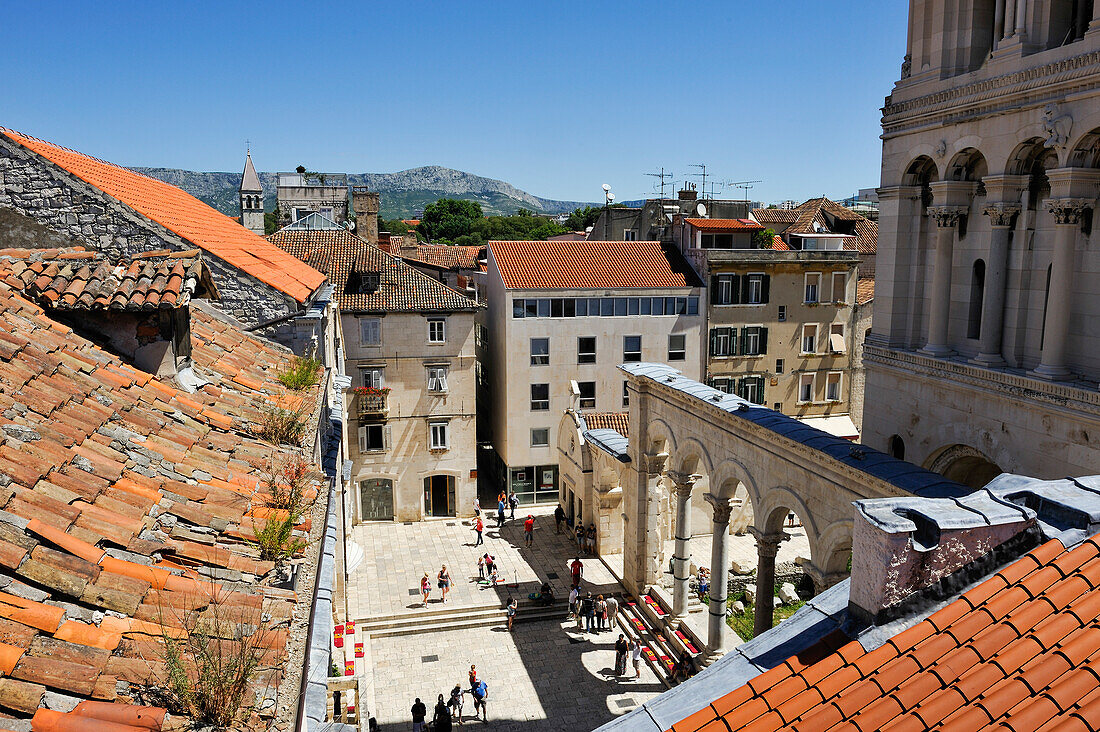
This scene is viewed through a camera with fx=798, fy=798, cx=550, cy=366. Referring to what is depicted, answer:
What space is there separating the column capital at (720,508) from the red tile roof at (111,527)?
16.9m

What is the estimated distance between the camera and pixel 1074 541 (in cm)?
763

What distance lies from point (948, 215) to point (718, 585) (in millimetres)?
13720

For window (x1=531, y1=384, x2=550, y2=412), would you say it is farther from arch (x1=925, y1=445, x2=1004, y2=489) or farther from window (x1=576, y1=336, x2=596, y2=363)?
arch (x1=925, y1=445, x2=1004, y2=489)

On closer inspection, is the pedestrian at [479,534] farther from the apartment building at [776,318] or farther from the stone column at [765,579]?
the stone column at [765,579]

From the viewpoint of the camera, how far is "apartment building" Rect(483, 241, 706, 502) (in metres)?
43.2

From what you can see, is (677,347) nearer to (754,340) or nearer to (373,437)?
(754,340)

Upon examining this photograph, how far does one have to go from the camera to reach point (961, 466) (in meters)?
19.4

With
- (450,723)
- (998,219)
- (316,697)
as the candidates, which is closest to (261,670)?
(316,697)

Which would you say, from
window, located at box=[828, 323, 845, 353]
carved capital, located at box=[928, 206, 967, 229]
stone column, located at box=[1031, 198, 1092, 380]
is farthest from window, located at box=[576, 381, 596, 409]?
stone column, located at box=[1031, 198, 1092, 380]

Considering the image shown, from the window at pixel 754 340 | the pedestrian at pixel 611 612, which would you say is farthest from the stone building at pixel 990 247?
the window at pixel 754 340

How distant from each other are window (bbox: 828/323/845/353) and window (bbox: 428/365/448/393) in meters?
23.0

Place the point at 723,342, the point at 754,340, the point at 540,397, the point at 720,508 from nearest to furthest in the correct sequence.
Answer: the point at 720,508, the point at 540,397, the point at 723,342, the point at 754,340

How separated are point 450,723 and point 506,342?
897 inches

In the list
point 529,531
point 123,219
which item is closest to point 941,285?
point 123,219
